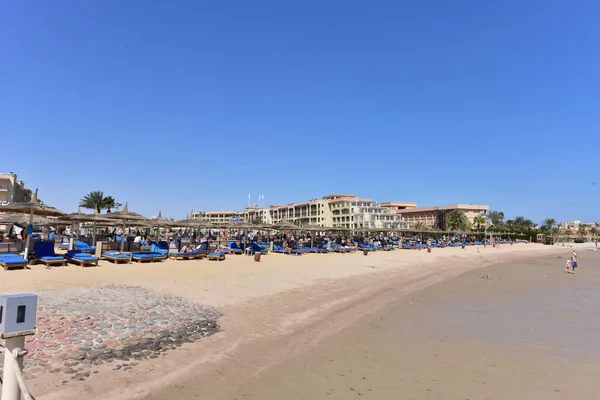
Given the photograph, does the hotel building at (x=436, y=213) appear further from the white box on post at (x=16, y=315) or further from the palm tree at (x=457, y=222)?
the white box on post at (x=16, y=315)

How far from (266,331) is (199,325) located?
50.2 inches

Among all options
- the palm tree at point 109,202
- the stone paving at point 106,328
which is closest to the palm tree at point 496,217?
the palm tree at point 109,202

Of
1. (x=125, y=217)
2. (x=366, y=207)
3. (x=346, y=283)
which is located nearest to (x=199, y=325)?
(x=346, y=283)

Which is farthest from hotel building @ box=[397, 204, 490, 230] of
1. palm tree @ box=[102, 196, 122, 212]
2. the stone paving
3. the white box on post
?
the white box on post

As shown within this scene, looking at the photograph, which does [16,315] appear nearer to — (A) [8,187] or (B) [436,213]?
(A) [8,187]

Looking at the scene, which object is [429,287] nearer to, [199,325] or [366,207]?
[199,325]

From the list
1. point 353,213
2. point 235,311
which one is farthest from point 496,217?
point 235,311

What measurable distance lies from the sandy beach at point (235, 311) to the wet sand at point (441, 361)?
144 mm

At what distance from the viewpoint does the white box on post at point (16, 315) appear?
246 cm

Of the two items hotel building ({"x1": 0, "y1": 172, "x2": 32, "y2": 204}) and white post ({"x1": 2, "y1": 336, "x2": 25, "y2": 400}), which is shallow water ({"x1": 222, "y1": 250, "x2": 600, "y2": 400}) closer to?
white post ({"x1": 2, "y1": 336, "x2": 25, "y2": 400})

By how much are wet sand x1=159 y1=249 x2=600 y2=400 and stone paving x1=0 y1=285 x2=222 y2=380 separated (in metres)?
1.34

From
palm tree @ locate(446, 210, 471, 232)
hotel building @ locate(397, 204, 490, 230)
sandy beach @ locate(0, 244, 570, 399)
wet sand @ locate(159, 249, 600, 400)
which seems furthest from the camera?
hotel building @ locate(397, 204, 490, 230)

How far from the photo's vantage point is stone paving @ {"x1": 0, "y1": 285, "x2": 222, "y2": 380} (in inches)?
197

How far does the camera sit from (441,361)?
6.14 meters
